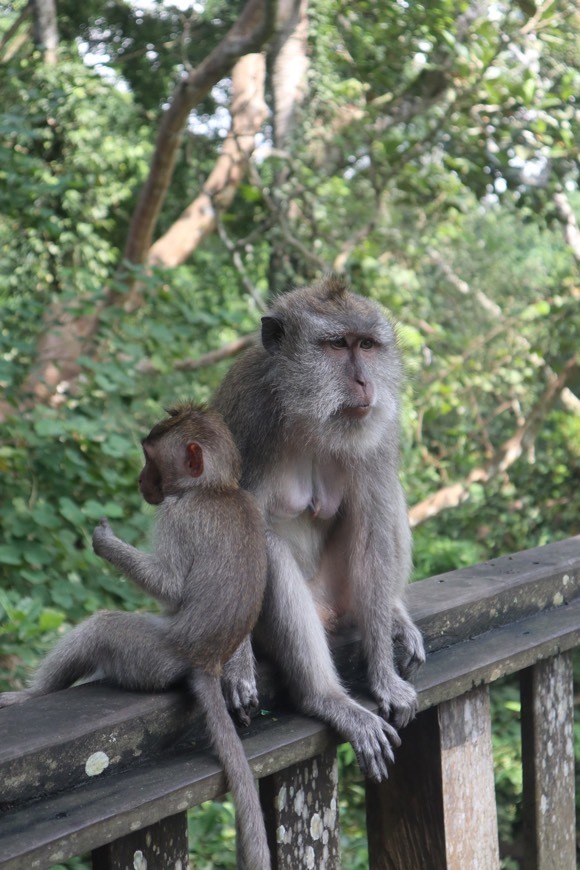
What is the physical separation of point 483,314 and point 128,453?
6.39m

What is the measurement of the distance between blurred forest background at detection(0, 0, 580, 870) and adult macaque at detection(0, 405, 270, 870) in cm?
181

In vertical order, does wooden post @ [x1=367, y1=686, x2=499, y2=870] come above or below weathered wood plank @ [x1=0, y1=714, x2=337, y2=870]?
below

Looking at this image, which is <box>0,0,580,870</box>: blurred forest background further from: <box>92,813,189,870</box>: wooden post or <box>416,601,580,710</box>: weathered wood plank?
<box>92,813,189,870</box>: wooden post

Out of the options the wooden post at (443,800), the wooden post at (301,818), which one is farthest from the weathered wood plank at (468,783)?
the wooden post at (301,818)

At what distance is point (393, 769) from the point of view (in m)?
1.71

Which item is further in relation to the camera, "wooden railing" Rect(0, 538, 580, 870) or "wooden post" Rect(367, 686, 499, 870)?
"wooden post" Rect(367, 686, 499, 870)

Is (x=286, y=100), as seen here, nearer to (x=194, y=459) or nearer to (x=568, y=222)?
(x=568, y=222)

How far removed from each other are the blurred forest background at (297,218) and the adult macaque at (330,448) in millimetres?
1631

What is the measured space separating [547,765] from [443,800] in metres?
0.28

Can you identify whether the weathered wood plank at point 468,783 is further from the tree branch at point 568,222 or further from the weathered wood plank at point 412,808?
the tree branch at point 568,222

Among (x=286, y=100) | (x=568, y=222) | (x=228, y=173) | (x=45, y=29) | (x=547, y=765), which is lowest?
(x=568, y=222)

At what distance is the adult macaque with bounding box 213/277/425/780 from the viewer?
2.19 metres

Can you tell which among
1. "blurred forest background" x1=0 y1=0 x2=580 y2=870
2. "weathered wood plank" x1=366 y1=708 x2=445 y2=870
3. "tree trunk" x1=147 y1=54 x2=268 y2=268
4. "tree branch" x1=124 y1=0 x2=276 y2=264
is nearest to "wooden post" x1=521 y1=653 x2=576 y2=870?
"weathered wood plank" x1=366 y1=708 x2=445 y2=870

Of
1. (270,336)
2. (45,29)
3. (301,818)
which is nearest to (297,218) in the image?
(45,29)
